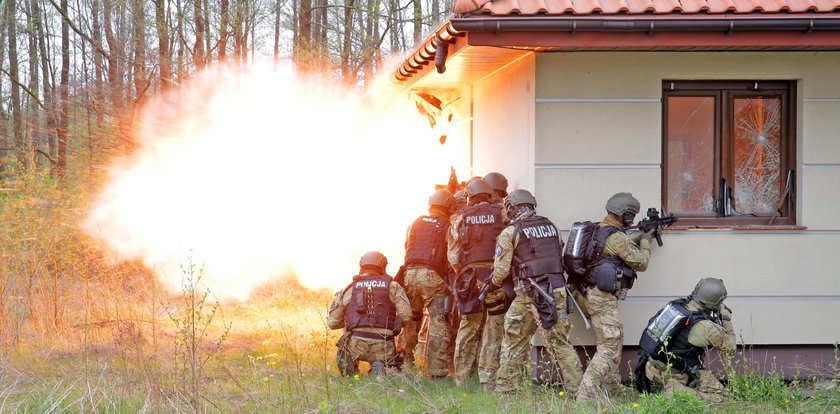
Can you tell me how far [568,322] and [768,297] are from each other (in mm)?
2005

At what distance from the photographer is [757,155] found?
25.1ft

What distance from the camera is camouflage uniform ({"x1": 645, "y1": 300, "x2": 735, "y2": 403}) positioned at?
6332mm

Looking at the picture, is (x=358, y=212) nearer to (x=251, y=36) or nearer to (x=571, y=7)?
(x=571, y=7)

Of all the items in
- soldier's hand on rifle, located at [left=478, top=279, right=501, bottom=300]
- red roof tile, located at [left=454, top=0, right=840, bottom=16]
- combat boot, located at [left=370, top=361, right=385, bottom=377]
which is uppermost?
A: red roof tile, located at [left=454, top=0, right=840, bottom=16]

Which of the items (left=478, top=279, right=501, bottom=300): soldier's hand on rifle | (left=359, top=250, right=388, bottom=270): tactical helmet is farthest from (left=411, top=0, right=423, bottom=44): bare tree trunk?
(left=478, top=279, right=501, bottom=300): soldier's hand on rifle

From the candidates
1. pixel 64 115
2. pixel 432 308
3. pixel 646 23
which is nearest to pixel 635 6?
pixel 646 23

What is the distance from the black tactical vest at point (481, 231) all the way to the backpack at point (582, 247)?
739 mm

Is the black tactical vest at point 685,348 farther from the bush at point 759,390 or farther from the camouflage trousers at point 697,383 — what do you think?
the bush at point 759,390

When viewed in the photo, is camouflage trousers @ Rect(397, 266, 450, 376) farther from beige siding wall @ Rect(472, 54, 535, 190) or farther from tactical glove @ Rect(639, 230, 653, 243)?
tactical glove @ Rect(639, 230, 653, 243)

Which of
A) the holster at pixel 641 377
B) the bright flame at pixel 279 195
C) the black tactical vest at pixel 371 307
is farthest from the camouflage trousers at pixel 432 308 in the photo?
the bright flame at pixel 279 195

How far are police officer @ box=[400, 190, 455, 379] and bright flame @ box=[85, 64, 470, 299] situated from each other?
5.17 m

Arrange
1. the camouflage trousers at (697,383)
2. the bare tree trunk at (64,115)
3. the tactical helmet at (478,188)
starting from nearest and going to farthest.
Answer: the camouflage trousers at (697,383) < the tactical helmet at (478,188) < the bare tree trunk at (64,115)

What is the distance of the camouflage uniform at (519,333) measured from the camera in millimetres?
7031

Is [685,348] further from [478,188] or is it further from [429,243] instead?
[429,243]
